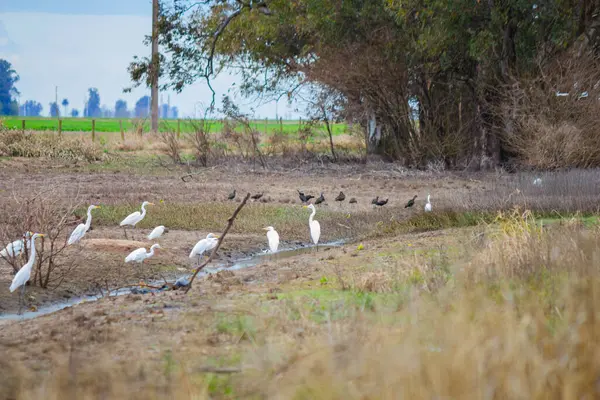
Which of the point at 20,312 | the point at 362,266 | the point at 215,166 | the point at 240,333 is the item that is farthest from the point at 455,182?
the point at 240,333

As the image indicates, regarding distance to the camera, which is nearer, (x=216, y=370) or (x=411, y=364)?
(x=411, y=364)

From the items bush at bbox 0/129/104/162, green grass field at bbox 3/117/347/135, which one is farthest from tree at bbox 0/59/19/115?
bush at bbox 0/129/104/162

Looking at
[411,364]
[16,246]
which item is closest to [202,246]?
[16,246]

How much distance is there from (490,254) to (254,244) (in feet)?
29.9

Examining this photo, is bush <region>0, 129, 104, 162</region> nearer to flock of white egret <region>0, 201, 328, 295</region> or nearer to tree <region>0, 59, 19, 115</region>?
flock of white egret <region>0, 201, 328, 295</region>

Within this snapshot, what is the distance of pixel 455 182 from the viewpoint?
28031mm

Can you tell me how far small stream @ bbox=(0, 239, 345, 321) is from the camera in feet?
37.1

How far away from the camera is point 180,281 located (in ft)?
36.6

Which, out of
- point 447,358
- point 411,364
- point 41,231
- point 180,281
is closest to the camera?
point 411,364

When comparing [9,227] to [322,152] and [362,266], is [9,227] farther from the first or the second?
[322,152]

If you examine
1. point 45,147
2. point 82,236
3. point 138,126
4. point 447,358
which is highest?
point 447,358

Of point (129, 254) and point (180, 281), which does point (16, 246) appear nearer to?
point (129, 254)

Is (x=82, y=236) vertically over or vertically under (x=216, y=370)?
under

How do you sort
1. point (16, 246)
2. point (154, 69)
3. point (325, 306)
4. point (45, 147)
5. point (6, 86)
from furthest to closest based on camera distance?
point (6, 86) → point (154, 69) → point (45, 147) → point (16, 246) → point (325, 306)
